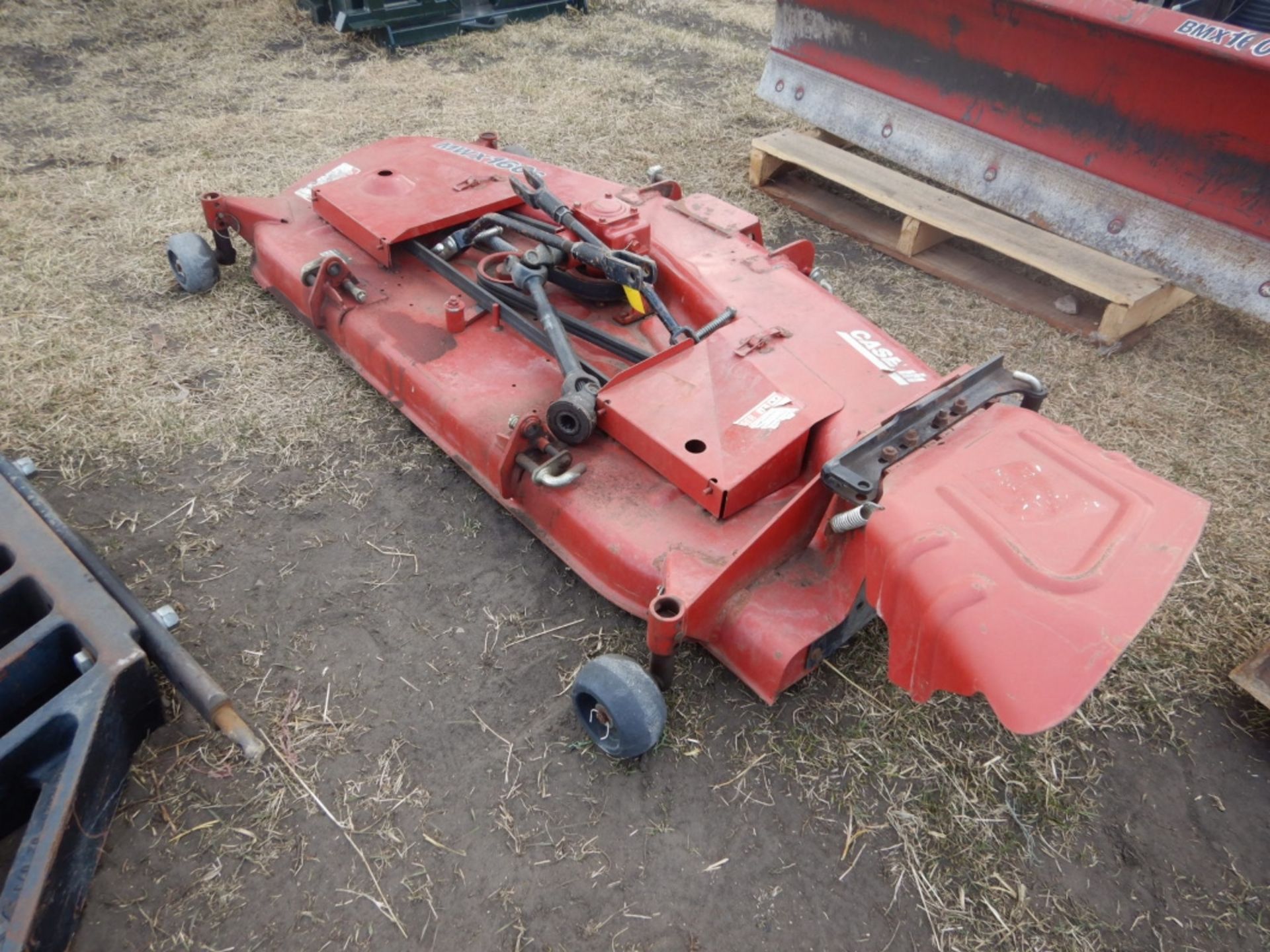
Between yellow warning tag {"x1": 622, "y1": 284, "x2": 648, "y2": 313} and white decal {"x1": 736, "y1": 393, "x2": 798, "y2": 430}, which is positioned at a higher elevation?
yellow warning tag {"x1": 622, "y1": 284, "x2": 648, "y2": 313}

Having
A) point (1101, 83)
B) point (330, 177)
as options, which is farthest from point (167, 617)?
point (1101, 83)

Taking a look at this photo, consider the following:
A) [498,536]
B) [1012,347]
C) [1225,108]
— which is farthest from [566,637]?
[1225,108]

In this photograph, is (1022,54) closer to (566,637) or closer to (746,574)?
(746,574)

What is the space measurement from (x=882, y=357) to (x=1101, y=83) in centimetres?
220

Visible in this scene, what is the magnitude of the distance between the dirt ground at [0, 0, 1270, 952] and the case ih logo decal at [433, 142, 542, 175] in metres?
1.11

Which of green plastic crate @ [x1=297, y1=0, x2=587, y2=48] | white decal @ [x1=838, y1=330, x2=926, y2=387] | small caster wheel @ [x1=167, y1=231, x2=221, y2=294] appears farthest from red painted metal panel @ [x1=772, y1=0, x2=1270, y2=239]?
green plastic crate @ [x1=297, y1=0, x2=587, y2=48]

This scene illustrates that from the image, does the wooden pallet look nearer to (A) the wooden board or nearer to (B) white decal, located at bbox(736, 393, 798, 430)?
(A) the wooden board

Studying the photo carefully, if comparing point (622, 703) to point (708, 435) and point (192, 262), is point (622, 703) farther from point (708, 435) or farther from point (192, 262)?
point (192, 262)

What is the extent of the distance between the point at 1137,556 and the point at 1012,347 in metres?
2.39

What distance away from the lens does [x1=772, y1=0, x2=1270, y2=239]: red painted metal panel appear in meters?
3.39

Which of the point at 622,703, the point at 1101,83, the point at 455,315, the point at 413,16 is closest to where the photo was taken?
the point at 622,703

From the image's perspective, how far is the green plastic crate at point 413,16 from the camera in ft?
21.9

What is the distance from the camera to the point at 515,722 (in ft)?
7.80

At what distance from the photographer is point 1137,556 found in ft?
6.08
